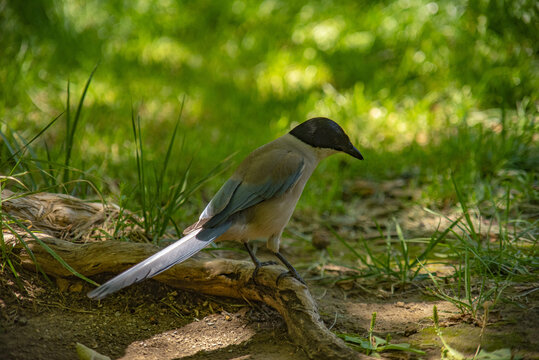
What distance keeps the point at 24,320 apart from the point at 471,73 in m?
4.98

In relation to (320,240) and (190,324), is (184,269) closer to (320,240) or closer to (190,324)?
(190,324)

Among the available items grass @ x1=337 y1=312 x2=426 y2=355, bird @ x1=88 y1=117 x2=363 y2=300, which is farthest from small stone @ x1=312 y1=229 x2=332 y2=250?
grass @ x1=337 y1=312 x2=426 y2=355

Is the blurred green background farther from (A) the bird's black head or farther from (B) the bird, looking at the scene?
(A) the bird's black head

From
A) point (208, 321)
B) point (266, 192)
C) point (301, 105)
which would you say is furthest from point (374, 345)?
point (301, 105)

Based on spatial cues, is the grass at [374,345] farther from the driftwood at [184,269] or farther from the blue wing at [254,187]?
the blue wing at [254,187]

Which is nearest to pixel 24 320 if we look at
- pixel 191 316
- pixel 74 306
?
pixel 74 306

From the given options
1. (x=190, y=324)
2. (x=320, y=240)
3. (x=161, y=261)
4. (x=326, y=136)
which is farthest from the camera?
(x=320, y=240)

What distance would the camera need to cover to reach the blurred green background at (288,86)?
492 cm

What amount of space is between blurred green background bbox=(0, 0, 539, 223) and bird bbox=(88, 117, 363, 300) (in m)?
0.93

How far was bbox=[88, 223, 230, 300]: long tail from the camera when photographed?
2355 millimetres

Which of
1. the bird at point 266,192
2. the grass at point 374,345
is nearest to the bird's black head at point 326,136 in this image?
the bird at point 266,192

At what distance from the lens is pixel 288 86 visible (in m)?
6.60

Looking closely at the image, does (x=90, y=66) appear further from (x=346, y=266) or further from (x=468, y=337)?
(x=468, y=337)

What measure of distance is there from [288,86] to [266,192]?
12.1 feet
